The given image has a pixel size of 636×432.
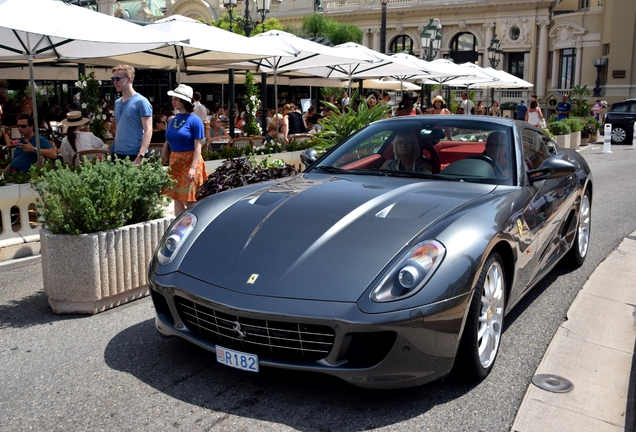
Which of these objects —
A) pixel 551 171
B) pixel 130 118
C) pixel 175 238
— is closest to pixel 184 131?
pixel 130 118

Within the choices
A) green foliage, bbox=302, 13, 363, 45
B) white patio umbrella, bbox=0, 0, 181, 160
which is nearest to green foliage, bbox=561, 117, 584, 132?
white patio umbrella, bbox=0, 0, 181, 160

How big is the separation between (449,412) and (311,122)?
640 inches

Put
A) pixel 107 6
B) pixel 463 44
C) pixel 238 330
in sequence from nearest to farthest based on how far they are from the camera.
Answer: pixel 238 330 < pixel 463 44 < pixel 107 6

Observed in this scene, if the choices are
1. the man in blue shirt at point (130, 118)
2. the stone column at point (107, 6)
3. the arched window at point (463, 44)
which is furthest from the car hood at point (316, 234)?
the stone column at point (107, 6)

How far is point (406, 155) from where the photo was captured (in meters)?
4.88

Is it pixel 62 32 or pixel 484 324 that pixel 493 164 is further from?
pixel 62 32

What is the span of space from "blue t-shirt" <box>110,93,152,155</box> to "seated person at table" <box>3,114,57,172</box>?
5.72 feet

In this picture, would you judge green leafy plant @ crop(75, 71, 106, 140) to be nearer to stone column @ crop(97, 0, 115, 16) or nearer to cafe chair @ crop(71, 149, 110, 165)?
cafe chair @ crop(71, 149, 110, 165)

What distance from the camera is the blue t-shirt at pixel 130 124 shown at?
6988 millimetres

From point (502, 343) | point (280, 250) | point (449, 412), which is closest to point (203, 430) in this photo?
point (280, 250)

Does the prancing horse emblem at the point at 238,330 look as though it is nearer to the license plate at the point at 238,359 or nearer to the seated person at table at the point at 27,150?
the license plate at the point at 238,359

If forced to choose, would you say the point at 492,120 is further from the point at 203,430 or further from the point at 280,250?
the point at 203,430

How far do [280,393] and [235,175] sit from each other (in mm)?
3359

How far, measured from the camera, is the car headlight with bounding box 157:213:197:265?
12.7 ft
